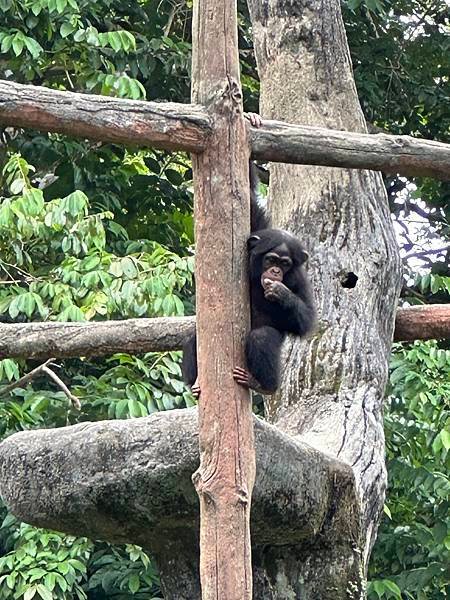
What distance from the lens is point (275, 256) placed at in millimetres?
4617

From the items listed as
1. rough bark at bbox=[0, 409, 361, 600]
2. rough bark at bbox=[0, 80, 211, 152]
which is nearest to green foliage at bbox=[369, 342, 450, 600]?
rough bark at bbox=[0, 409, 361, 600]

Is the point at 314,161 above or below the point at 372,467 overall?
above

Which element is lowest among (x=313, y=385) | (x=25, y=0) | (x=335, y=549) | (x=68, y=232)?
(x=335, y=549)

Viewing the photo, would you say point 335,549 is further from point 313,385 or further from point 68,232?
point 68,232

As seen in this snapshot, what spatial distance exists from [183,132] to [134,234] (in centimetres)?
487

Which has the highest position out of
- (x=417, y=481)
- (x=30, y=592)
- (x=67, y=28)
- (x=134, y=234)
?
(x=67, y=28)

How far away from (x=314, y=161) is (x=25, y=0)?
392 cm

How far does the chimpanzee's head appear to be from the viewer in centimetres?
450

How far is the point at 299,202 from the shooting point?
6137 millimetres

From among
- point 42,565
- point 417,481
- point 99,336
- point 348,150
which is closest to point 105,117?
point 348,150

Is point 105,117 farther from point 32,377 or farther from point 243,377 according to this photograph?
point 32,377

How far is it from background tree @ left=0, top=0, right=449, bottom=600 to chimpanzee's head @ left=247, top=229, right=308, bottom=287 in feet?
5.78

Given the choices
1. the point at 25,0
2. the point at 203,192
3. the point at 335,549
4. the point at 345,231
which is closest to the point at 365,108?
the point at 25,0

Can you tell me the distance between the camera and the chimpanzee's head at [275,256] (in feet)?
14.8
